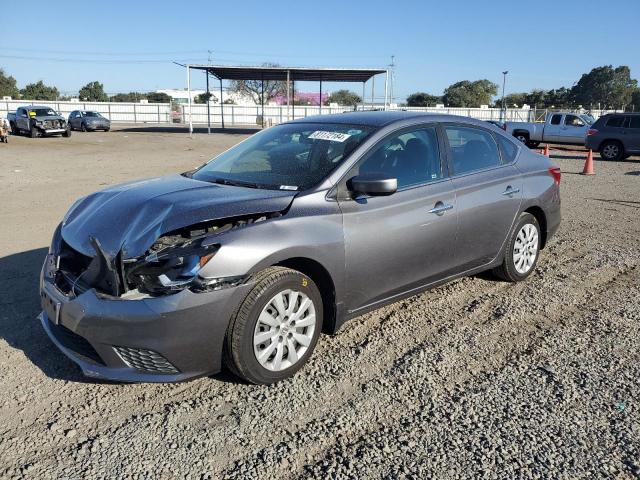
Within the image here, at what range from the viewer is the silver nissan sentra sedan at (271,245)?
3.02 metres

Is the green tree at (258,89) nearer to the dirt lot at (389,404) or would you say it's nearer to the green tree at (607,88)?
the green tree at (607,88)

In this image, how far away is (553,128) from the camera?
24609 mm

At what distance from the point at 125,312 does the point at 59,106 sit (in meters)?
64.8

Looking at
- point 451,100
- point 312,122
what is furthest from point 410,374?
point 451,100

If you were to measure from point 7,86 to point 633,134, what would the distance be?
83247mm

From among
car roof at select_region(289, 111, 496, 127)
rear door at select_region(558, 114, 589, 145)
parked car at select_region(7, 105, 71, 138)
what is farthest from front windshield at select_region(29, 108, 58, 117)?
car roof at select_region(289, 111, 496, 127)

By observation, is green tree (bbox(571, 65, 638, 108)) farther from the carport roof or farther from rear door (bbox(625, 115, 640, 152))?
rear door (bbox(625, 115, 640, 152))

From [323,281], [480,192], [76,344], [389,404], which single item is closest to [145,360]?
[76,344]

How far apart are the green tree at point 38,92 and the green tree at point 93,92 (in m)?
8.35

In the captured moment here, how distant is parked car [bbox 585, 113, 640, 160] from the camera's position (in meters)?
19.2

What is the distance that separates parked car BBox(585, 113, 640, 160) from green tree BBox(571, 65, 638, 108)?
73.7 metres

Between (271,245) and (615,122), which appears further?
(615,122)

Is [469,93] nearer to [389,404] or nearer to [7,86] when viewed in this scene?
[7,86]

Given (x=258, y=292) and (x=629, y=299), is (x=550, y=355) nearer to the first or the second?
(x=629, y=299)
